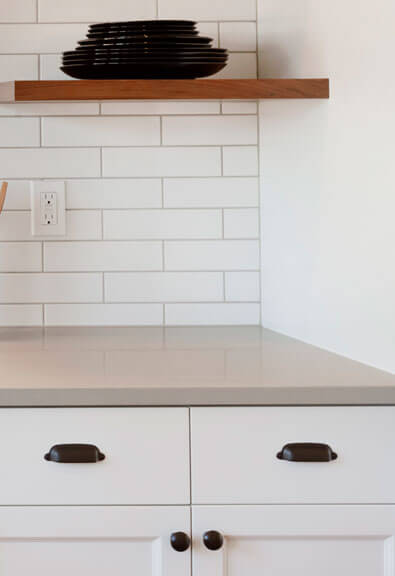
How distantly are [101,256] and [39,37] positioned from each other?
56cm

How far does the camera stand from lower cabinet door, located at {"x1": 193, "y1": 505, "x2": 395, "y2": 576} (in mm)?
1133

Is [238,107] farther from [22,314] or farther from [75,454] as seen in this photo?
[75,454]

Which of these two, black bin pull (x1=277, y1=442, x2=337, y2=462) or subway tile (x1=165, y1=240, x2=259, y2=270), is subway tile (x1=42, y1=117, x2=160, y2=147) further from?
black bin pull (x1=277, y1=442, x2=337, y2=462)

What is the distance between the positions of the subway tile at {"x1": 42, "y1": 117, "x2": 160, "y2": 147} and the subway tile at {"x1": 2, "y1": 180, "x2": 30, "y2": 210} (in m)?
0.12

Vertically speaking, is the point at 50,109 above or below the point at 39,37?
below

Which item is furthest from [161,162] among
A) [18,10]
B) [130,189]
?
[18,10]

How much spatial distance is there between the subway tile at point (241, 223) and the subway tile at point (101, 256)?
179 millimetres

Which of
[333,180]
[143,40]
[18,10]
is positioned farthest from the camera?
[18,10]

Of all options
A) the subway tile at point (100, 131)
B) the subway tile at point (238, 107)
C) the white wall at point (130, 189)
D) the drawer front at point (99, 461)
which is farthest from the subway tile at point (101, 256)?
the drawer front at point (99, 461)

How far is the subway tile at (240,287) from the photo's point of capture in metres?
1.92

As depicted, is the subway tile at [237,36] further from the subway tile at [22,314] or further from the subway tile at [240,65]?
the subway tile at [22,314]

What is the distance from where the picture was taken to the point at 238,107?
1914 millimetres

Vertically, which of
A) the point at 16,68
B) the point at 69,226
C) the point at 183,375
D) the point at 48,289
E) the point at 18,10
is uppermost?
the point at 18,10

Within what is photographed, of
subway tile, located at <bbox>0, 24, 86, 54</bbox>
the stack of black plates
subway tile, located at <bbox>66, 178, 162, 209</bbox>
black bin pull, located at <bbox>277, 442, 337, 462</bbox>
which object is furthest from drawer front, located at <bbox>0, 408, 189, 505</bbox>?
subway tile, located at <bbox>0, 24, 86, 54</bbox>
